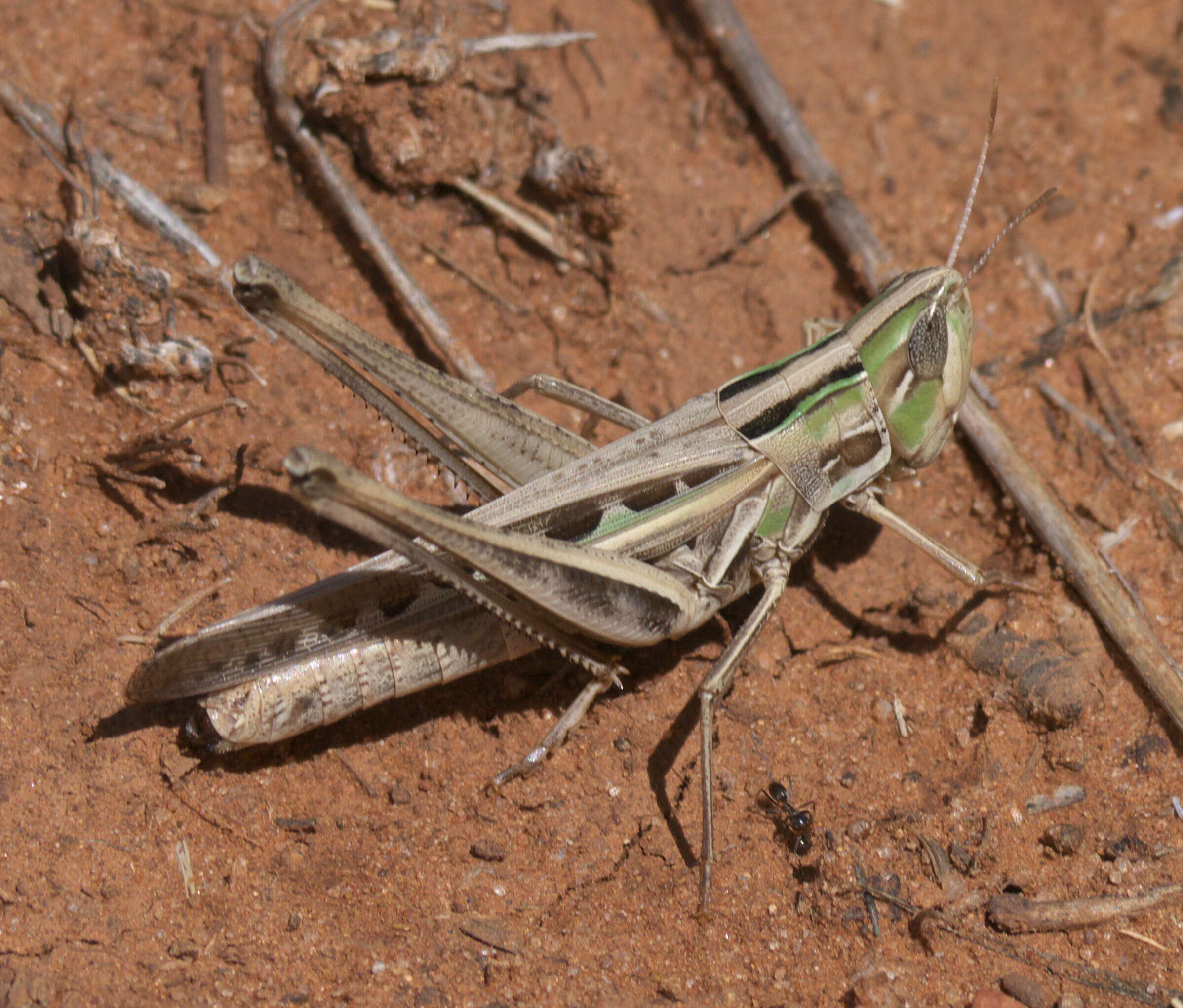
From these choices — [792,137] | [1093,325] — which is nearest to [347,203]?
[792,137]

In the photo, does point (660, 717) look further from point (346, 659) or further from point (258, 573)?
point (258, 573)

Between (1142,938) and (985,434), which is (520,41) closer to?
(985,434)

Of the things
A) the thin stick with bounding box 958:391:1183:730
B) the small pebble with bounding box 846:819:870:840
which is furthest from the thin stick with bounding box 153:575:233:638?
the thin stick with bounding box 958:391:1183:730

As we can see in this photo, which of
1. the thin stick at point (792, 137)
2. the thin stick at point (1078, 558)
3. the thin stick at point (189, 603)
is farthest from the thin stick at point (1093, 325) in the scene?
the thin stick at point (189, 603)

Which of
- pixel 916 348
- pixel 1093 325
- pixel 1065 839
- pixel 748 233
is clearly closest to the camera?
pixel 1065 839

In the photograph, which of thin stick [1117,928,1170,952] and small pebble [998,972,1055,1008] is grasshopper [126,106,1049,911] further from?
thin stick [1117,928,1170,952]

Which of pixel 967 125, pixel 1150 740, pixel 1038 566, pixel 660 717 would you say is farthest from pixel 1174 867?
pixel 967 125
